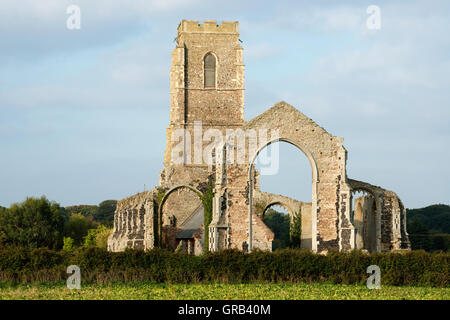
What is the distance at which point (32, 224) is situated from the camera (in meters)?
54.8

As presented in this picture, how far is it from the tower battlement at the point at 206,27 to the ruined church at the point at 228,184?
0.07 meters

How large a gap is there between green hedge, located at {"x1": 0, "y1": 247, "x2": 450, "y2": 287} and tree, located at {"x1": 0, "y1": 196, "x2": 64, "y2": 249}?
29.7m

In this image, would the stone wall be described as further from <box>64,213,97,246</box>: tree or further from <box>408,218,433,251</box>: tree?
<box>408,218,433,251</box>: tree

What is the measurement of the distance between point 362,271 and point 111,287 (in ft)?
26.5

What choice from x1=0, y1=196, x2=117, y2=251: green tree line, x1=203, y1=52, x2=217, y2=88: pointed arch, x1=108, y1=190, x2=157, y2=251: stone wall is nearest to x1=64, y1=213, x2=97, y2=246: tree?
x1=0, y1=196, x2=117, y2=251: green tree line

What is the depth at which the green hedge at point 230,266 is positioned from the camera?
23.7 meters

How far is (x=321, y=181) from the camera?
31375 millimetres

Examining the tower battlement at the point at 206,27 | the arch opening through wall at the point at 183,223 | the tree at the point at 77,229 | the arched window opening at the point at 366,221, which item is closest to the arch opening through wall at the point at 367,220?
the arched window opening at the point at 366,221

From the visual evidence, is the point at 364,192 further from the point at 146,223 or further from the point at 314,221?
the point at 146,223

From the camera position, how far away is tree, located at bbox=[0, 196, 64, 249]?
53.5 metres

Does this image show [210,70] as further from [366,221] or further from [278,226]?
[278,226]

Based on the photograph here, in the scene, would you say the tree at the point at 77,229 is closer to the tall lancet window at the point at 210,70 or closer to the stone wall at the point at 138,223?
the tall lancet window at the point at 210,70
